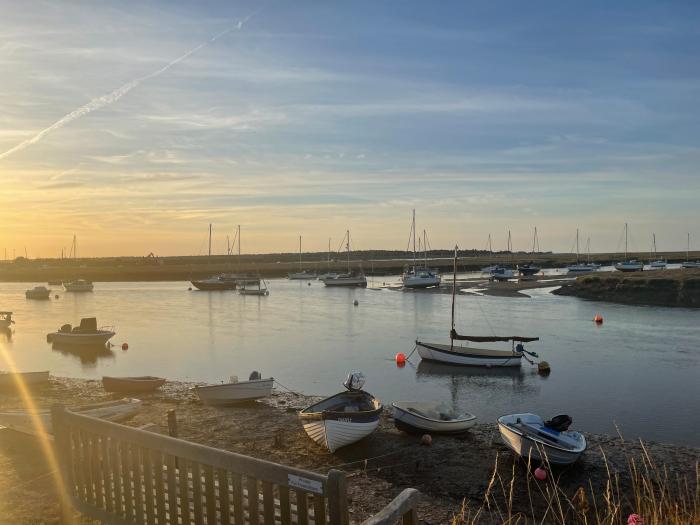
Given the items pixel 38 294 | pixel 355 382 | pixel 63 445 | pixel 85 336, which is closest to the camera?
pixel 63 445

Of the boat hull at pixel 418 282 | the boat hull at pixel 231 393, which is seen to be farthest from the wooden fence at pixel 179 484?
the boat hull at pixel 418 282

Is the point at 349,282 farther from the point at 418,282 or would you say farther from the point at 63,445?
the point at 63,445

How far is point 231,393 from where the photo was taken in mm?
24750

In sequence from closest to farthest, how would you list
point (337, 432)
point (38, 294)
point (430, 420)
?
point (337, 432)
point (430, 420)
point (38, 294)

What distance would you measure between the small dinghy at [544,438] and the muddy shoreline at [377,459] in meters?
0.47

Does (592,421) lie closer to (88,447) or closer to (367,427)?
(367,427)

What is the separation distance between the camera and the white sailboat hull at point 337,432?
59.6 ft

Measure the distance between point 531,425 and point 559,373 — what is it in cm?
1594

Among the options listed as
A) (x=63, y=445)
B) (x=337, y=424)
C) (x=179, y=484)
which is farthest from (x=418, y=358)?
(x=179, y=484)

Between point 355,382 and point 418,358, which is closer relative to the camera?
point 355,382

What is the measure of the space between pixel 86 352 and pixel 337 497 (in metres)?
41.3

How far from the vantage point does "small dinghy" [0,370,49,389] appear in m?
28.2

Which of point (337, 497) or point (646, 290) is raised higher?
point (337, 497)

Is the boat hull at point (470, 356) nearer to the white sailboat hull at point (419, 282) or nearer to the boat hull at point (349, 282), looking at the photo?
the white sailboat hull at point (419, 282)
